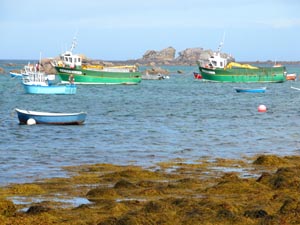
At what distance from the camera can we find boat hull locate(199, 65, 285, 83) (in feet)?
388

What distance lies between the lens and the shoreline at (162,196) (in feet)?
49.9

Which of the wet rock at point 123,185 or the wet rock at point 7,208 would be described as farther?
the wet rock at point 123,185

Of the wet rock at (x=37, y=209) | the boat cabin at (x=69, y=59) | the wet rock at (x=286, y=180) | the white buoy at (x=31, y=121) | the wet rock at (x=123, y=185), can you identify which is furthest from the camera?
the boat cabin at (x=69, y=59)

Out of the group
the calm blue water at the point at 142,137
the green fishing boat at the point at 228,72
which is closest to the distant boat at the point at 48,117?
the calm blue water at the point at 142,137

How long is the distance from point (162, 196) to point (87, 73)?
287 feet

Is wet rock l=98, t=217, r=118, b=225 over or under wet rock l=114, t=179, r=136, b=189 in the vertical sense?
over

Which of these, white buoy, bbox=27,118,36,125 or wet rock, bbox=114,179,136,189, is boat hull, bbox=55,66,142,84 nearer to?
white buoy, bbox=27,118,36,125

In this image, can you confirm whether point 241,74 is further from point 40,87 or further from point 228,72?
point 40,87

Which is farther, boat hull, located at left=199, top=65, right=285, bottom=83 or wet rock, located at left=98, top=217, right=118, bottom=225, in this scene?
boat hull, located at left=199, top=65, right=285, bottom=83

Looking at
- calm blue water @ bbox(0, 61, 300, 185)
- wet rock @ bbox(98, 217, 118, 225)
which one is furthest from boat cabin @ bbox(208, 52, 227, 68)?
wet rock @ bbox(98, 217, 118, 225)

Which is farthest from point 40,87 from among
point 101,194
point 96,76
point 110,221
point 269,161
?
point 110,221

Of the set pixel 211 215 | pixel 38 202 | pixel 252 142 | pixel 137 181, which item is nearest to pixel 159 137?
pixel 252 142

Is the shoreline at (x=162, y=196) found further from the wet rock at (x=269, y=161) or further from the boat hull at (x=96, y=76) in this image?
the boat hull at (x=96, y=76)

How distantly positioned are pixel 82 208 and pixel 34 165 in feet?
33.4
